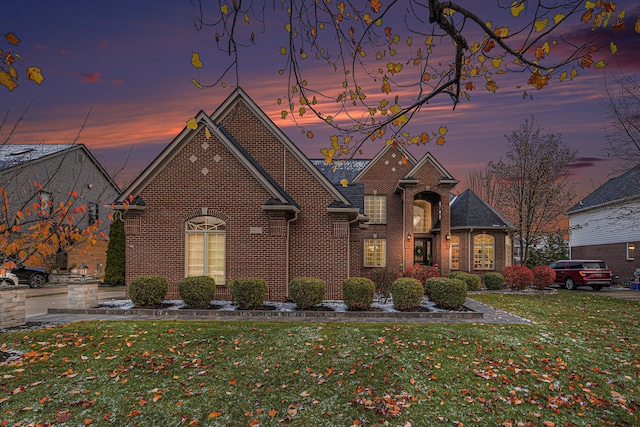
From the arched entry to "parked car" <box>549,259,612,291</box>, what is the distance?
8915 mm

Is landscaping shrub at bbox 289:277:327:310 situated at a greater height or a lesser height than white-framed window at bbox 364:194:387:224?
lesser

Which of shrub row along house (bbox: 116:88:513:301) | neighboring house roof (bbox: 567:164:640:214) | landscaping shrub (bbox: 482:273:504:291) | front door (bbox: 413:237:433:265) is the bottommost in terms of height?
landscaping shrub (bbox: 482:273:504:291)

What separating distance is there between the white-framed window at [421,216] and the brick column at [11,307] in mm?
23004

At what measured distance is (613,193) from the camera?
102ft

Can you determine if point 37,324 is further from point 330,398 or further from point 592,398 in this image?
point 592,398

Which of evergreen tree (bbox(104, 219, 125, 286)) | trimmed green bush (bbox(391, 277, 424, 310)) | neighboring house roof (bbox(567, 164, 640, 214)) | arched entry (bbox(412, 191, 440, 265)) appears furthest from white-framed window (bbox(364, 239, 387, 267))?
evergreen tree (bbox(104, 219, 125, 286))

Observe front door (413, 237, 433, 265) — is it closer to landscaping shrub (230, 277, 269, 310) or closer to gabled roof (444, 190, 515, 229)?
gabled roof (444, 190, 515, 229)

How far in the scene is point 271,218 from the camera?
14039mm

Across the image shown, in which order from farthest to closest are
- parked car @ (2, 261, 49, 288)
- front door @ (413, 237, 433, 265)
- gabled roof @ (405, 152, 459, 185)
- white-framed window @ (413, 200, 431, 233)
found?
1. white-framed window @ (413, 200, 431, 233)
2. front door @ (413, 237, 433, 265)
3. gabled roof @ (405, 152, 459, 185)
4. parked car @ (2, 261, 49, 288)

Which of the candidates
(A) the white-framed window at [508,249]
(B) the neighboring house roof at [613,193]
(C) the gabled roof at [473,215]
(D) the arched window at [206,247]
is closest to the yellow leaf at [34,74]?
(D) the arched window at [206,247]

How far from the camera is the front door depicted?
2747 centimetres

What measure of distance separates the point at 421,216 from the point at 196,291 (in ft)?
64.1

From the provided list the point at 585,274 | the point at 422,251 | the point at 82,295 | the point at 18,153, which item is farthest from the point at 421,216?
the point at 18,153

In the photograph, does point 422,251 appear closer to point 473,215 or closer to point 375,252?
point 375,252
